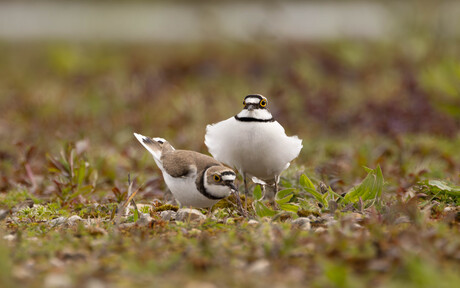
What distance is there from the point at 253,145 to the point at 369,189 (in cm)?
99

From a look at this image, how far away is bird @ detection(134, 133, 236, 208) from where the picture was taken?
5.15m

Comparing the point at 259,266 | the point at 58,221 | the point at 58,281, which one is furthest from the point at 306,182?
the point at 58,281

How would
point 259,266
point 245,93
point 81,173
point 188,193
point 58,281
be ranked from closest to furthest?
point 58,281, point 259,266, point 188,193, point 81,173, point 245,93

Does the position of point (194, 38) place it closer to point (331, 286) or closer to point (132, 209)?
point (132, 209)

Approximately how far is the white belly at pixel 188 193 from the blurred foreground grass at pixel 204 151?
12.0 inches

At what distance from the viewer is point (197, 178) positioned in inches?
207

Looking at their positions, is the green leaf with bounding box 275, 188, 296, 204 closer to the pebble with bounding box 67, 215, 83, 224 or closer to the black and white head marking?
the black and white head marking

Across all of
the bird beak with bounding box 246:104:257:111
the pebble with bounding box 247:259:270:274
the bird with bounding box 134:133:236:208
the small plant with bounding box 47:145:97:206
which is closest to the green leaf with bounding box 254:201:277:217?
the bird with bounding box 134:133:236:208

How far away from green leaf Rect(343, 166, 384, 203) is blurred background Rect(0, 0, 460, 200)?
92 cm

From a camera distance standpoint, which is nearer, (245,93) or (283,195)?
(283,195)

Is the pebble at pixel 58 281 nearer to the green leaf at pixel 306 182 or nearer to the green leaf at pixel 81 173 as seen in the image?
the green leaf at pixel 306 182

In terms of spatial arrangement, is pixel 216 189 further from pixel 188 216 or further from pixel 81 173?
pixel 81 173

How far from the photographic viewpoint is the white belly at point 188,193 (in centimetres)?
521

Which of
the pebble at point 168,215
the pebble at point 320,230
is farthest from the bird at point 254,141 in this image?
the pebble at point 320,230
